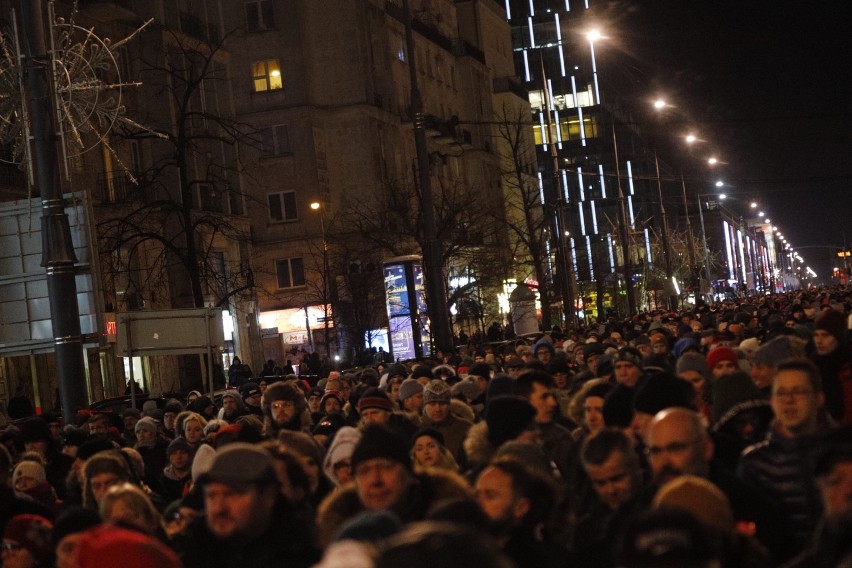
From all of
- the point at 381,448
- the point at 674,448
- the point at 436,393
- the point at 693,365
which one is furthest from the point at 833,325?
the point at 381,448

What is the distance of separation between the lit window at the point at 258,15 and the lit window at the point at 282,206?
7.74 meters

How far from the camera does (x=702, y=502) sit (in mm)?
5270

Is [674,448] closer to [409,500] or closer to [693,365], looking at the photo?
[409,500]

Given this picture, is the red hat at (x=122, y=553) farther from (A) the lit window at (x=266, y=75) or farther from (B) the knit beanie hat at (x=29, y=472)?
(A) the lit window at (x=266, y=75)

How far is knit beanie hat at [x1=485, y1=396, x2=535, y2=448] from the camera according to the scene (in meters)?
9.58

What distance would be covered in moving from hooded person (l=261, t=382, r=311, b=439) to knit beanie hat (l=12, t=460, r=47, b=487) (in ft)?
→ 7.11

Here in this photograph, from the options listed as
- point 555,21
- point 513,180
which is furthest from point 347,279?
point 555,21

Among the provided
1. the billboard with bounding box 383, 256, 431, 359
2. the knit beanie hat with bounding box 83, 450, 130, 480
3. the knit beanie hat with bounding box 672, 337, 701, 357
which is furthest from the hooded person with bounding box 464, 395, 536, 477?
the billboard with bounding box 383, 256, 431, 359

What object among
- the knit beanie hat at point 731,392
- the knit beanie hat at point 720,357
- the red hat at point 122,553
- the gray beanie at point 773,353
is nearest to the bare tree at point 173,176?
the knit beanie hat at point 720,357

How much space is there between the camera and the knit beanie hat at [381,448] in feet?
23.0

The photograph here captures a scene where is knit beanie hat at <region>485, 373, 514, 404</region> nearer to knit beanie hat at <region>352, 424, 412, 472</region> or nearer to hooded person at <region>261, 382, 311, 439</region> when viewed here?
hooded person at <region>261, 382, 311, 439</region>

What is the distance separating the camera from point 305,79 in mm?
71188

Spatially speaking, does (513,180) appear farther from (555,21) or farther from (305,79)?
(555,21)

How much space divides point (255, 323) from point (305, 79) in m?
17.1
